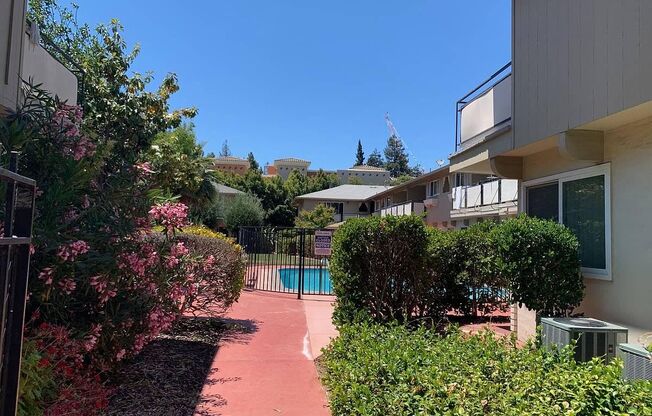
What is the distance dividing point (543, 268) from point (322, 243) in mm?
8260

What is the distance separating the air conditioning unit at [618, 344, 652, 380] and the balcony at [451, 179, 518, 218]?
45.1 feet

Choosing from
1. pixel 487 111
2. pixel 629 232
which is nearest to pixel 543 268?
pixel 629 232

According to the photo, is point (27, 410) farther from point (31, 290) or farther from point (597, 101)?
point (597, 101)

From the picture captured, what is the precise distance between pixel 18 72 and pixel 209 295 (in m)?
4.52

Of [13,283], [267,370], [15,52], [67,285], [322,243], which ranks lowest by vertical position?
[267,370]

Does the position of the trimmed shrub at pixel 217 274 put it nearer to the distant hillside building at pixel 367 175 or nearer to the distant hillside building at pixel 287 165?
the distant hillside building at pixel 367 175

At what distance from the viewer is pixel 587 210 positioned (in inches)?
245

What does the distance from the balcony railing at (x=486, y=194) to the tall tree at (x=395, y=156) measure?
275ft

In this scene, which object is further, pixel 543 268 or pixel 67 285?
pixel 543 268

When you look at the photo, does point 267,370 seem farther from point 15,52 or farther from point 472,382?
point 15,52

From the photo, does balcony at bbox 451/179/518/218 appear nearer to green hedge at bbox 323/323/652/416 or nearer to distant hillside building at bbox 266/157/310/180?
green hedge at bbox 323/323/652/416

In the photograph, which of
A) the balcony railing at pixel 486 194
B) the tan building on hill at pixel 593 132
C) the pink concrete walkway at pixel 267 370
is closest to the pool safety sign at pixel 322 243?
the pink concrete walkway at pixel 267 370

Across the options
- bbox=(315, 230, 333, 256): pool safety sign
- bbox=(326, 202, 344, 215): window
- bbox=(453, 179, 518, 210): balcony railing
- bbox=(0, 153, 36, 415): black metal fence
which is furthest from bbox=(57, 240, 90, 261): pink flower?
bbox=(326, 202, 344, 215): window

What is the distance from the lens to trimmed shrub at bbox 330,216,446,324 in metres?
7.21
